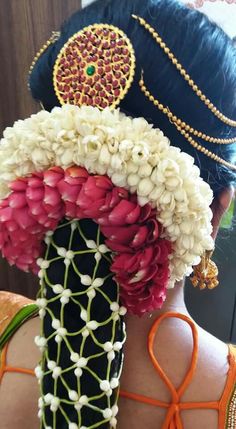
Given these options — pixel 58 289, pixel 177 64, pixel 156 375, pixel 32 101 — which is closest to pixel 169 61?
pixel 177 64

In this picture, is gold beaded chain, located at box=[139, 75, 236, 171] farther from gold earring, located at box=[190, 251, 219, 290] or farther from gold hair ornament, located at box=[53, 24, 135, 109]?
gold earring, located at box=[190, 251, 219, 290]

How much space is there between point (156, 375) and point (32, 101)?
3.84 feet

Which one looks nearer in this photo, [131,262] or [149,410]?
[131,262]

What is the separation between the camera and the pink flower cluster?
0.50 meters

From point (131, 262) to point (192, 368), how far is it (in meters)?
0.25

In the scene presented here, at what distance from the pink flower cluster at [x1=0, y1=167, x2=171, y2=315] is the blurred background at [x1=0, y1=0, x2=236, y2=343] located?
912 mm

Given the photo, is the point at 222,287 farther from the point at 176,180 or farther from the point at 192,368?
the point at 176,180

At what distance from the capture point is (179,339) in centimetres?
67

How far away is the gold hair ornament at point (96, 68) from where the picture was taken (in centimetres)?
54

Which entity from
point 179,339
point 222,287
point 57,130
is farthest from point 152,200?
point 222,287

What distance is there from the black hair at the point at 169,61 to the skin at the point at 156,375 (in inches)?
6.2

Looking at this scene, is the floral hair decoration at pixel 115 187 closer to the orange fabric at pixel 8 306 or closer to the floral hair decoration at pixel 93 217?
the floral hair decoration at pixel 93 217

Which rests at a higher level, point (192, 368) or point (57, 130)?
point (57, 130)

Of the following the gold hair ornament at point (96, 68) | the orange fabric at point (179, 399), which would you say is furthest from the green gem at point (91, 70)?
the orange fabric at point (179, 399)
